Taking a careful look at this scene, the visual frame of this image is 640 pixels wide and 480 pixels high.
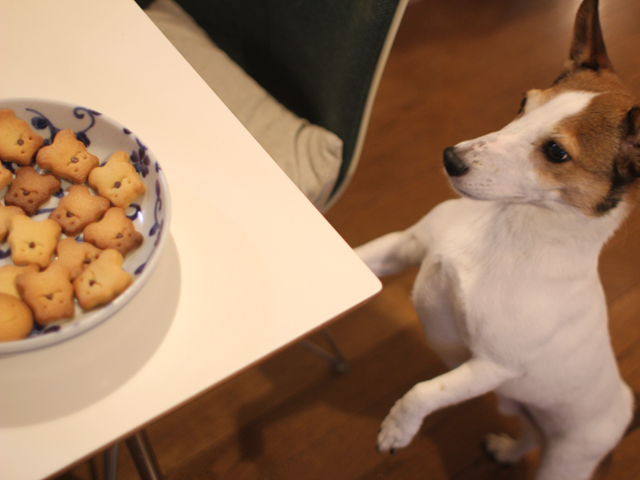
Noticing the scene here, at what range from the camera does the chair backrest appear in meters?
0.82

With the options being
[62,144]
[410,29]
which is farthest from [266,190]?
[410,29]

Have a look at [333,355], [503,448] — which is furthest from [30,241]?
[503,448]

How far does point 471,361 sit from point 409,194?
95cm

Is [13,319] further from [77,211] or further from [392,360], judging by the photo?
[392,360]

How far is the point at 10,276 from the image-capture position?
1.75 ft

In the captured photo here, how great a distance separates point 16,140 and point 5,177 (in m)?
0.05

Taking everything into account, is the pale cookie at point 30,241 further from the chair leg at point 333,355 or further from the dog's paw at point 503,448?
the dog's paw at point 503,448

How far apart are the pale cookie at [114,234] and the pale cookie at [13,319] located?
107 millimetres

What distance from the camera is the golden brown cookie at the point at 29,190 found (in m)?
0.59

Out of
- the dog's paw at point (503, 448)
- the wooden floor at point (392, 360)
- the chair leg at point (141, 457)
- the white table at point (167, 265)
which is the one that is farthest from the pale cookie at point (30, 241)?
the dog's paw at point (503, 448)

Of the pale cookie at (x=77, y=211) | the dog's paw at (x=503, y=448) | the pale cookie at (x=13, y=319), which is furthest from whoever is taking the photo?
the dog's paw at (x=503, y=448)

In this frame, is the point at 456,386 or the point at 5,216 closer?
the point at 5,216

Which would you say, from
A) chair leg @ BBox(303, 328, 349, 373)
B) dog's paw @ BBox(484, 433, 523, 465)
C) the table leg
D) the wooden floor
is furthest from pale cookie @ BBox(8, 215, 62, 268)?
dog's paw @ BBox(484, 433, 523, 465)

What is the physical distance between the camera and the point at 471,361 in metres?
0.92
